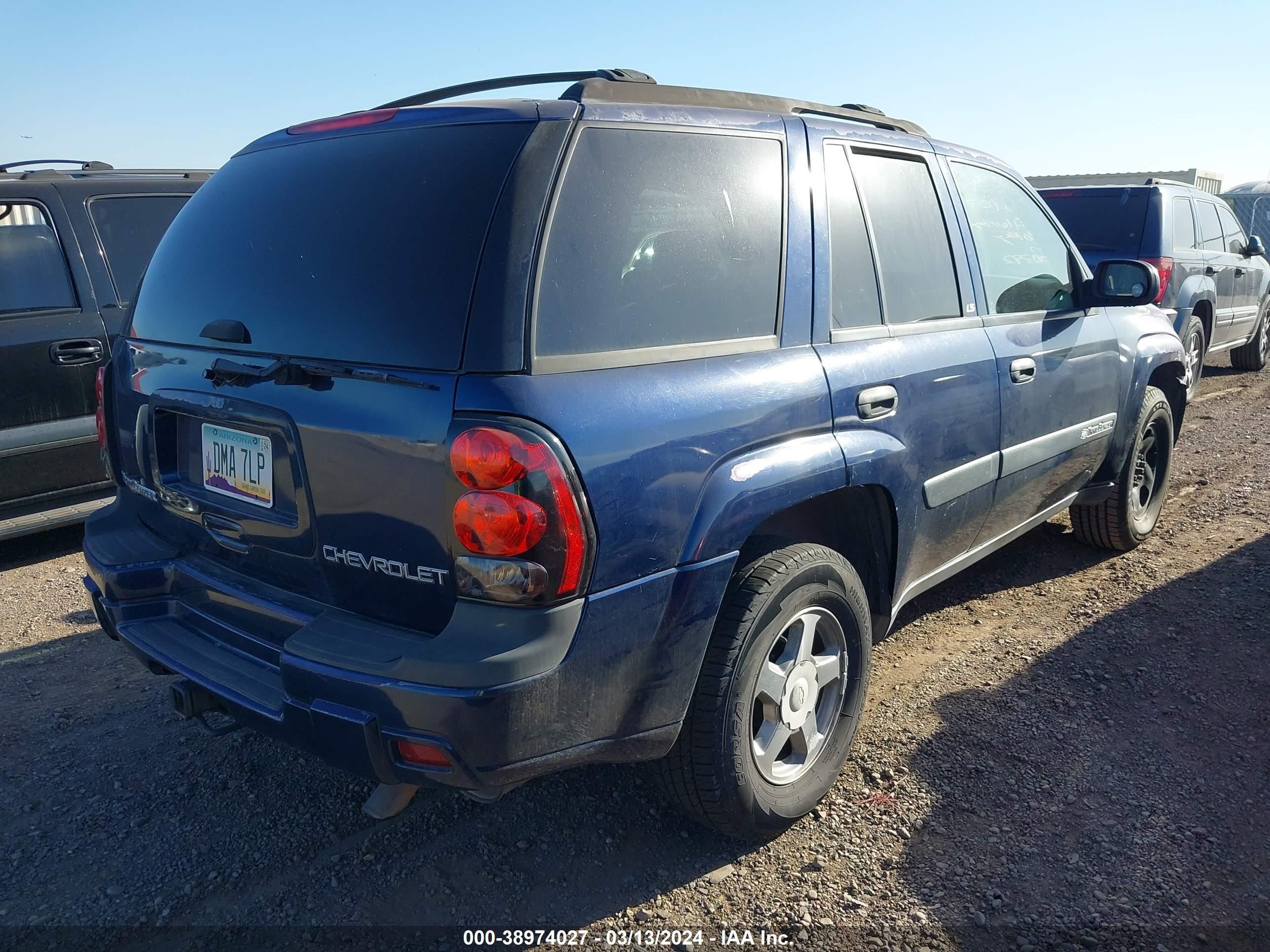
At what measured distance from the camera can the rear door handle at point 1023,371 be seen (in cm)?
348

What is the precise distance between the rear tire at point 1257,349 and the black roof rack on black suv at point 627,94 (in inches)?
381

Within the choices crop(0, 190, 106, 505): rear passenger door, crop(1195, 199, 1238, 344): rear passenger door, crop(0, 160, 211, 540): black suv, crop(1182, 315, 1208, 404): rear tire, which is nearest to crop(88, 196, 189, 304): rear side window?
crop(0, 160, 211, 540): black suv

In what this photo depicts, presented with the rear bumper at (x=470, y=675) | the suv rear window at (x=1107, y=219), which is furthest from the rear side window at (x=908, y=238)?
the suv rear window at (x=1107, y=219)

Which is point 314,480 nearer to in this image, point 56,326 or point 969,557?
point 969,557

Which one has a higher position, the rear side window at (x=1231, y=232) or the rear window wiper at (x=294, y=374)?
the rear side window at (x=1231, y=232)

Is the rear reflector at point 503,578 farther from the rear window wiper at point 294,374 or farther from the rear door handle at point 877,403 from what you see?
the rear door handle at point 877,403

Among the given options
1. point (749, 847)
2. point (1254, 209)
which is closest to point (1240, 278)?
point (749, 847)

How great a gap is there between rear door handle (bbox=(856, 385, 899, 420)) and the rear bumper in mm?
699

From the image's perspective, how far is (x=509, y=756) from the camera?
2.01 m

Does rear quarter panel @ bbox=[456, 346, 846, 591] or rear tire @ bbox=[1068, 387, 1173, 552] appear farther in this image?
rear tire @ bbox=[1068, 387, 1173, 552]

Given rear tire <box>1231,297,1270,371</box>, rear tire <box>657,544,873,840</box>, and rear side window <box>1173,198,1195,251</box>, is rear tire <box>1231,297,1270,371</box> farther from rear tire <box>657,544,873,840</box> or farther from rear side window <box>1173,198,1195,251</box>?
rear tire <box>657,544,873,840</box>

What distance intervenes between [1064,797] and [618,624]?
1.61 m

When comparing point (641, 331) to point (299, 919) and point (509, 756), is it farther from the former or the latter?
point (299, 919)

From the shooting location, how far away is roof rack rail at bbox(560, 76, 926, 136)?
2.36 meters
